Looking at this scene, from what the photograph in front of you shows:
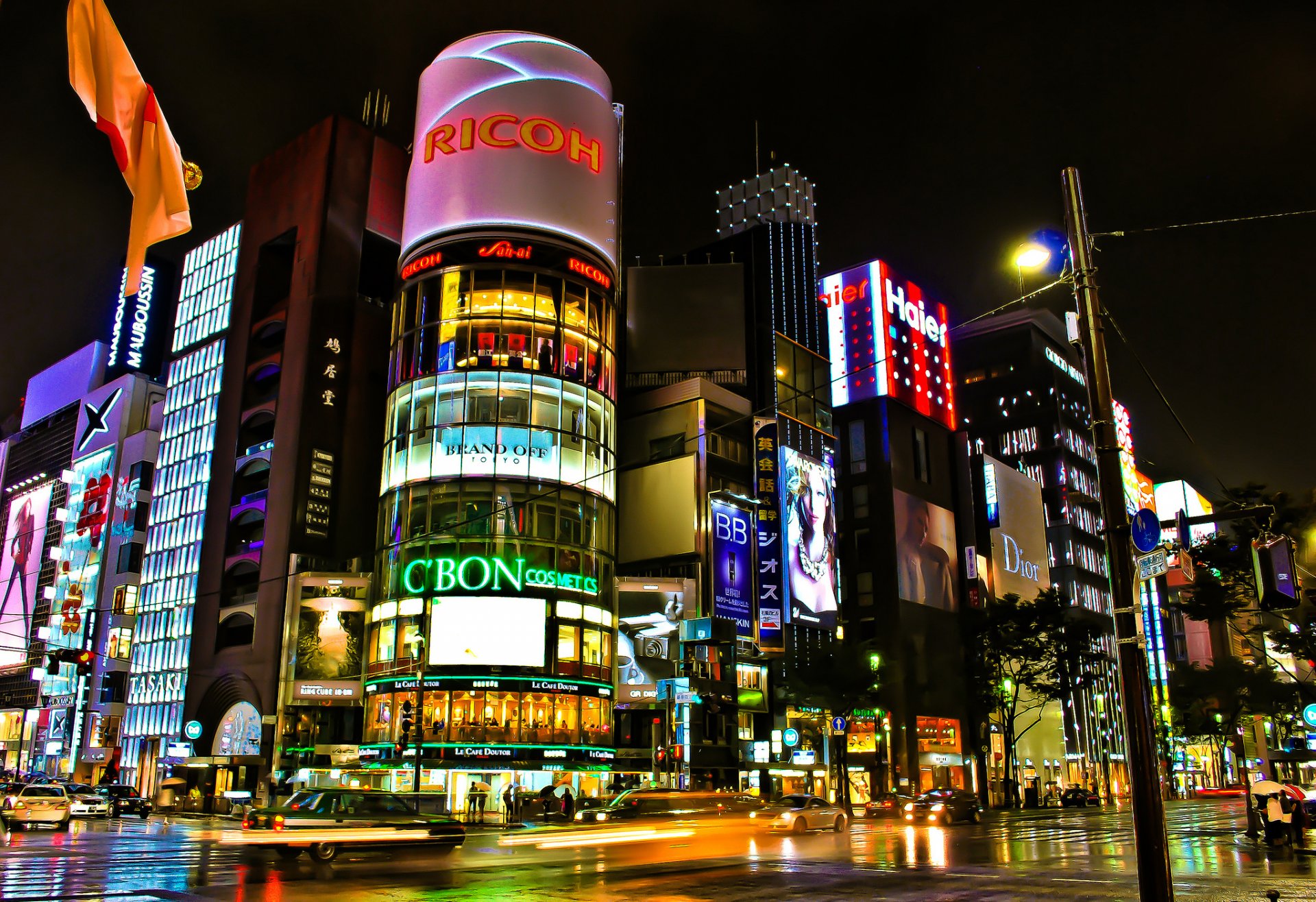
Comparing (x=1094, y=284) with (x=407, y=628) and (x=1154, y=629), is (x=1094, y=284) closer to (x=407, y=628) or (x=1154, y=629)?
(x=407, y=628)

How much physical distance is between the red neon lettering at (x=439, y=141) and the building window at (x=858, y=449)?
138ft

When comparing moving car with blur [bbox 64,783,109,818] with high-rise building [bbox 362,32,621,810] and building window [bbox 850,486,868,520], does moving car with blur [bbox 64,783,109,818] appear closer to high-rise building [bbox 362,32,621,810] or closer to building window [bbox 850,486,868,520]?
high-rise building [bbox 362,32,621,810]

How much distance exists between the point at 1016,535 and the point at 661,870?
90.0 metres

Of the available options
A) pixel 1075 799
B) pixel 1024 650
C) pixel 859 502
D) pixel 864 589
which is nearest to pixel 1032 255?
pixel 1024 650

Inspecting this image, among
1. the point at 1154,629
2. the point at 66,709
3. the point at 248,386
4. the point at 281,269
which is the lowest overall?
the point at 66,709

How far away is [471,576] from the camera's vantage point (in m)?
56.5

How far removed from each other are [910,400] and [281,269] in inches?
2103

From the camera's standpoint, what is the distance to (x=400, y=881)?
18891mm

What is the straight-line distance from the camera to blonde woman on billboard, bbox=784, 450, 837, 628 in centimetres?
7356

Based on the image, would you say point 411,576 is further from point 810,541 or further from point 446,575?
point 810,541

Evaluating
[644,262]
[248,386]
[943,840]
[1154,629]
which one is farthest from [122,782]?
[1154,629]

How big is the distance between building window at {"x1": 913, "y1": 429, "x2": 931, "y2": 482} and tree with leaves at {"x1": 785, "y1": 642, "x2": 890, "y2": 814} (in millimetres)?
26416

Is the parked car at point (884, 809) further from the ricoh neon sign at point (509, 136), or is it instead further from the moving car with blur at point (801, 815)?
the ricoh neon sign at point (509, 136)

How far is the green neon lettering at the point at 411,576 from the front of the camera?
186 ft
